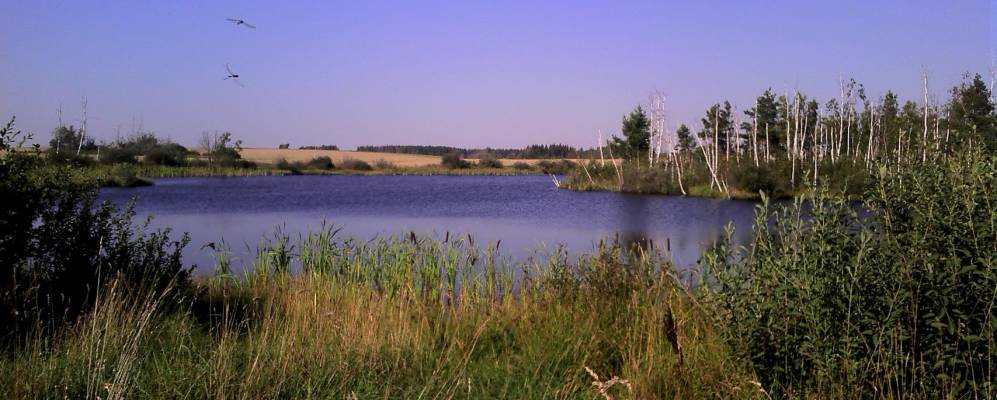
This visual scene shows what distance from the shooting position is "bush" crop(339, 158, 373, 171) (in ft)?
328

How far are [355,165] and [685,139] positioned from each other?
48916 mm

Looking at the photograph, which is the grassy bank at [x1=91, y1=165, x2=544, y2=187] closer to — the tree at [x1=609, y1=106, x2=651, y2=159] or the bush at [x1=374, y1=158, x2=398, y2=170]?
the bush at [x1=374, y1=158, x2=398, y2=170]

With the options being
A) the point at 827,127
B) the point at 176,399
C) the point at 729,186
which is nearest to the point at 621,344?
the point at 176,399

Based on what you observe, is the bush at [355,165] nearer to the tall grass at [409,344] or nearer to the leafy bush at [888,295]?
the tall grass at [409,344]

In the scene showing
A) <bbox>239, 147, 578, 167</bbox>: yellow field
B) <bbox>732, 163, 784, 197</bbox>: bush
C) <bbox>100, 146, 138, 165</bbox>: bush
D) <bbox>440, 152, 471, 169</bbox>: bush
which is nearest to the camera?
<bbox>732, 163, 784, 197</bbox>: bush

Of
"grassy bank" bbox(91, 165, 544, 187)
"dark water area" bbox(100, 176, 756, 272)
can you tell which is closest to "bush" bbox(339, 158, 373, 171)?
"grassy bank" bbox(91, 165, 544, 187)

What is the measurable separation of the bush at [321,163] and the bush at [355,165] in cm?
243

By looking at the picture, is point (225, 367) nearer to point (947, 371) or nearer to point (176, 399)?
point (176, 399)

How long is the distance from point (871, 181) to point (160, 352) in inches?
176

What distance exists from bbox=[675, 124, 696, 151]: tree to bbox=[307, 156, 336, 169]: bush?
46.4 m

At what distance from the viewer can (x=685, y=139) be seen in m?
63.7

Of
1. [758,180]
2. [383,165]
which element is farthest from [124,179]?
[383,165]

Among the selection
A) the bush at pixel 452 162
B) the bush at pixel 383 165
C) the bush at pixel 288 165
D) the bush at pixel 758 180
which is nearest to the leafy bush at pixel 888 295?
the bush at pixel 758 180

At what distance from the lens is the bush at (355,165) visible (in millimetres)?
100000
